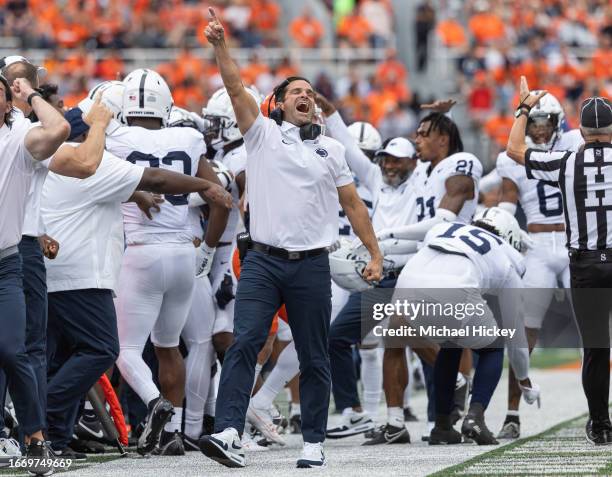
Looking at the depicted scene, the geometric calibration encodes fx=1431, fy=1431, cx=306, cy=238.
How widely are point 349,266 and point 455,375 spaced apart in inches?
38.2

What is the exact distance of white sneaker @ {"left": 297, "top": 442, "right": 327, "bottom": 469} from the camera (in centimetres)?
705

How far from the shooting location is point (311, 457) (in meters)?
7.09

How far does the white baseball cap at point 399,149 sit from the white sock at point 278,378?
69.3 inches

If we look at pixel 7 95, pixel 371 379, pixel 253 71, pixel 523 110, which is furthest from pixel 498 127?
pixel 7 95

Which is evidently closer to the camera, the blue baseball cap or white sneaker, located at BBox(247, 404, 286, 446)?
the blue baseball cap

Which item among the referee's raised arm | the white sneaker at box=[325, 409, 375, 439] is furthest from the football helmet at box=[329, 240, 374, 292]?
the referee's raised arm

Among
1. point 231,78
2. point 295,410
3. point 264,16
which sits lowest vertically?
point 295,410

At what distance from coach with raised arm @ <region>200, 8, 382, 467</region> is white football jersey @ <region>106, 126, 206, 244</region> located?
2.77 ft

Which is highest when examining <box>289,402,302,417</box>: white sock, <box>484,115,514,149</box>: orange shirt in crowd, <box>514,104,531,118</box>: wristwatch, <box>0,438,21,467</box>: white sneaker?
<box>514,104,531,118</box>: wristwatch

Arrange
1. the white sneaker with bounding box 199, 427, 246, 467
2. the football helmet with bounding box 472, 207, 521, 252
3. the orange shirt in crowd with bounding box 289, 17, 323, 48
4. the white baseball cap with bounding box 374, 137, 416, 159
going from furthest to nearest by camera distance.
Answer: the orange shirt in crowd with bounding box 289, 17, 323, 48 < the white baseball cap with bounding box 374, 137, 416, 159 < the football helmet with bounding box 472, 207, 521, 252 < the white sneaker with bounding box 199, 427, 246, 467

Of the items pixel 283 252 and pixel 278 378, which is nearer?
pixel 283 252

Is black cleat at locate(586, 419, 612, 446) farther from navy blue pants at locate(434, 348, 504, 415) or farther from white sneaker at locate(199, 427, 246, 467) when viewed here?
white sneaker at locate(199, 427, 246, 467)

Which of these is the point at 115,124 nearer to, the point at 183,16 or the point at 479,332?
the point at 479,332

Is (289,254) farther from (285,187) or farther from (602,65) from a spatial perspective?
(602,65)
